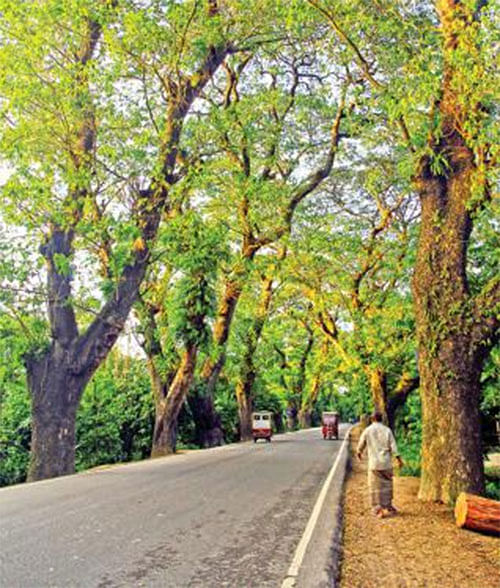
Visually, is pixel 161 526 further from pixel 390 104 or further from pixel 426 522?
pixel 390 104

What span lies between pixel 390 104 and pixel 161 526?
6.88m

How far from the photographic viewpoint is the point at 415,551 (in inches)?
293

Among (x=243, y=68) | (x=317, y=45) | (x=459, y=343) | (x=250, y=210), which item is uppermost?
(x=243, y=68)

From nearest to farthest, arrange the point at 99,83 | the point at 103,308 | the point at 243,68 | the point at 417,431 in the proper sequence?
the point at 99,83, the point at 103,308, the point at 243,68, the point at 417,431

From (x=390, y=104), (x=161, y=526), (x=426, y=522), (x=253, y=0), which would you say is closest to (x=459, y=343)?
(x=426, y=522)

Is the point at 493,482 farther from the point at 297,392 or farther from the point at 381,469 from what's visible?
the point at 297,392

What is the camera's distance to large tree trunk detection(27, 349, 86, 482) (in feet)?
50.4

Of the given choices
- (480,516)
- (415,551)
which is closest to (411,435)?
(480,516)

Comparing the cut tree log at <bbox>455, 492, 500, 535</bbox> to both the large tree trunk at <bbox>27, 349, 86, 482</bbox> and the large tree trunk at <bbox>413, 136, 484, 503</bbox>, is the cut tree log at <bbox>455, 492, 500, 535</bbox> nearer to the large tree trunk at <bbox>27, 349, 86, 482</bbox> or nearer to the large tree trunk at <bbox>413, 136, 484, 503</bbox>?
the large tree trunk at <bbox>413, 136, 484, 503</bbox>

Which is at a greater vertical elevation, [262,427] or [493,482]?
[262,427]

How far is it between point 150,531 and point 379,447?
162 inches

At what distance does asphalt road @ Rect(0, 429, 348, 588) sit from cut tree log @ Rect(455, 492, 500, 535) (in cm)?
228

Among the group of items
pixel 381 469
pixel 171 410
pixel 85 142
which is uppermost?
pixel 85 142

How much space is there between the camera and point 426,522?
30.1 ft
